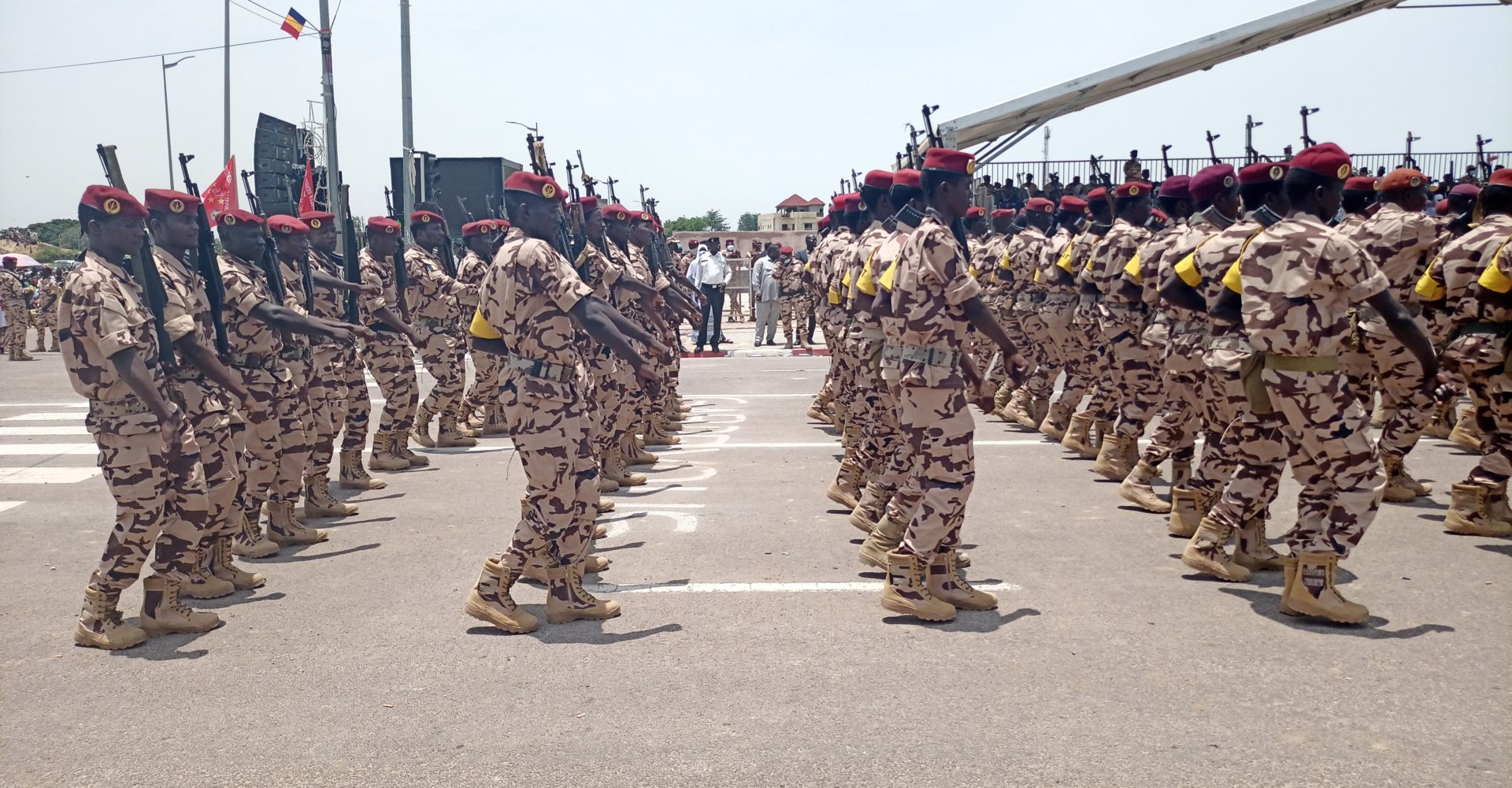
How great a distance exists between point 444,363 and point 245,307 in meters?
4.10

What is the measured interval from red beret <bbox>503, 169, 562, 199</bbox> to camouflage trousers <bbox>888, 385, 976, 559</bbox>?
1.99 meters

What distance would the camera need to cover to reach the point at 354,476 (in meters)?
9.07

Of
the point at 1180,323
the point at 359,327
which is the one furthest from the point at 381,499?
the point at 1180,323

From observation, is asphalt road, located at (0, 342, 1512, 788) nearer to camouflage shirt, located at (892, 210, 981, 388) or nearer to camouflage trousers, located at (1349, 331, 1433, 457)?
camouflage trousers, located at (1349, 331, 1433, 457)

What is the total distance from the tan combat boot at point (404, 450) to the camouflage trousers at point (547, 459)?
196 inches

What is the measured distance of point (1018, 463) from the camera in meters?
9.63

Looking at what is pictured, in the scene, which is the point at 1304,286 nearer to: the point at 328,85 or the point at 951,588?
the point at 951,588

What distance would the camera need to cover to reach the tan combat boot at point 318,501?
795cm

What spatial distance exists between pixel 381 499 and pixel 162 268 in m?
3.56

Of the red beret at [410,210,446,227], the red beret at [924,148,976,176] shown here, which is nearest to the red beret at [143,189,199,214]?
the red beret at [924,148,976,176]

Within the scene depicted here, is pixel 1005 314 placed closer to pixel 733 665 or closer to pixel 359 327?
pixel 359 327

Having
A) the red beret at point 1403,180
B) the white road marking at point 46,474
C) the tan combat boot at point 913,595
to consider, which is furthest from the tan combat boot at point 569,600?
the white road marking at point 46,474

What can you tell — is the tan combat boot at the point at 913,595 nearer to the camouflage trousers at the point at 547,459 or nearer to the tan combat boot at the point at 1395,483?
the camouflage trousers at the point at 547,459

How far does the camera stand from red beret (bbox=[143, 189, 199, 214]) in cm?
550
